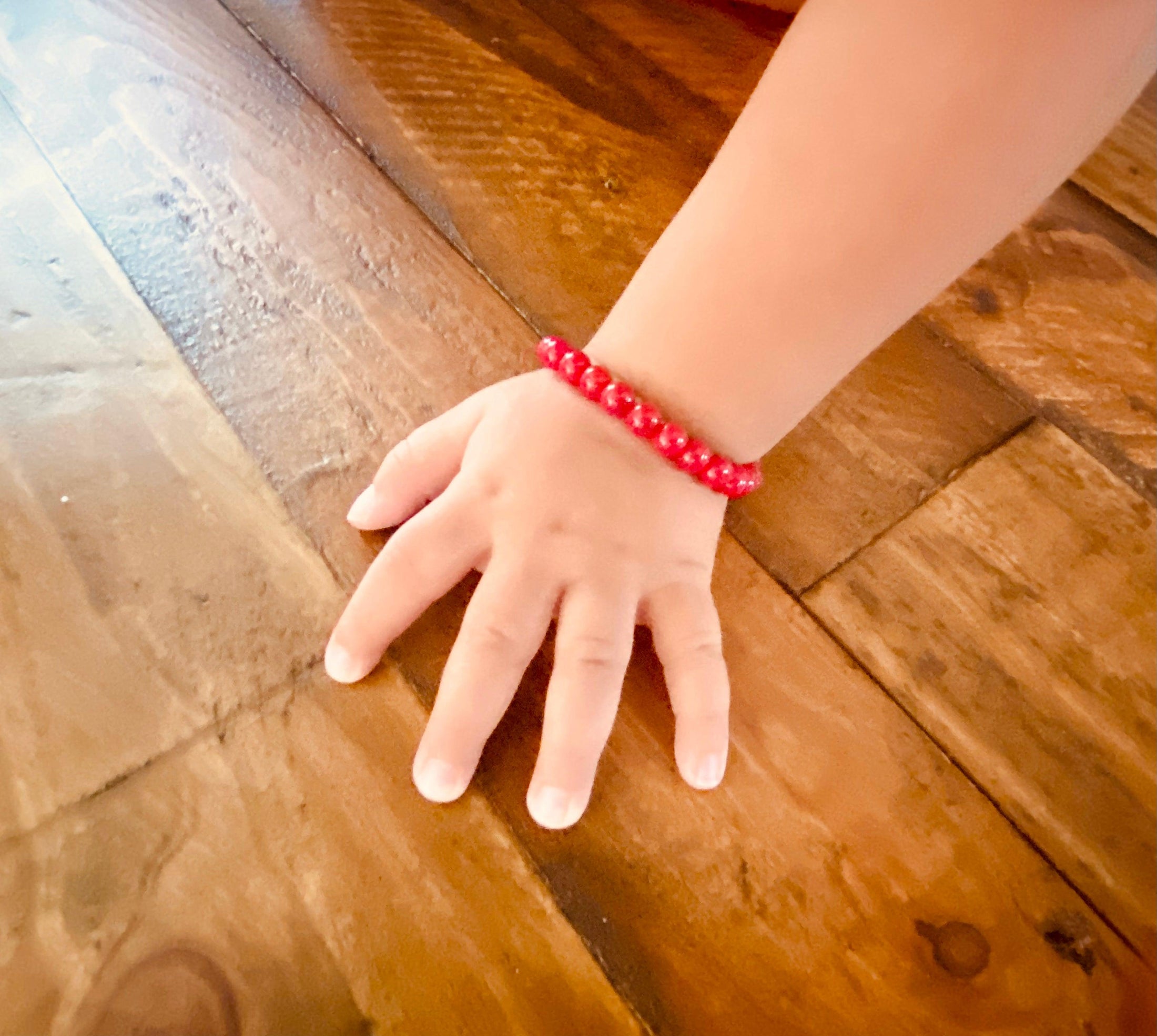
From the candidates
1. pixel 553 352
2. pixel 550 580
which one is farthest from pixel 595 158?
pixel 550 580

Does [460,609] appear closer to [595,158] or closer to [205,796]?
[205,796]

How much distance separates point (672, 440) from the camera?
41 centimetres

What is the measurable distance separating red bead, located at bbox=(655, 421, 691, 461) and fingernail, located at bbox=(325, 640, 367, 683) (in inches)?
7.0

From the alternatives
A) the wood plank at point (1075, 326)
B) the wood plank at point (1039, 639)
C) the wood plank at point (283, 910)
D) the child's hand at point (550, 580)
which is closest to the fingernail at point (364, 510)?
the child's hand at point (550, 580)

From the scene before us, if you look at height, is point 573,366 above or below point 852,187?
below

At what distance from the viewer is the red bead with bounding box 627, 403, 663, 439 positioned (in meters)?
0.40

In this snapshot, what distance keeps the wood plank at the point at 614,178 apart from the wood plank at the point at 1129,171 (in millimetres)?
60

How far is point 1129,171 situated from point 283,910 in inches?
29.9

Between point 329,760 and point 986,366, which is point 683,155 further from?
point 329,760

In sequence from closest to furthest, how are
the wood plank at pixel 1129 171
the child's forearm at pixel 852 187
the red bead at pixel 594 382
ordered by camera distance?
the child's forearm at pixel 852 187 → the red bead at pixel 594 382 → the wood plank at pixel 1129 171

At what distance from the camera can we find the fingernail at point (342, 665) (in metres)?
0.39

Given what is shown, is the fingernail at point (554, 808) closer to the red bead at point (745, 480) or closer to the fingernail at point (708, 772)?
the fingernail at point (708, 772)

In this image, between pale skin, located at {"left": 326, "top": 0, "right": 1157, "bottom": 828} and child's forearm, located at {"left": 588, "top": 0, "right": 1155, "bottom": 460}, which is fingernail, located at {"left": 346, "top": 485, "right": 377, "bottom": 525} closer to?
pale skin, located at {"left": 326, "top": 0, "right": 1157, "bottom": 828}

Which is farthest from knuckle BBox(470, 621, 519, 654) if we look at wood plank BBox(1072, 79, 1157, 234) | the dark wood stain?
wood plank BBox(1072, 79, 1157, 234)
